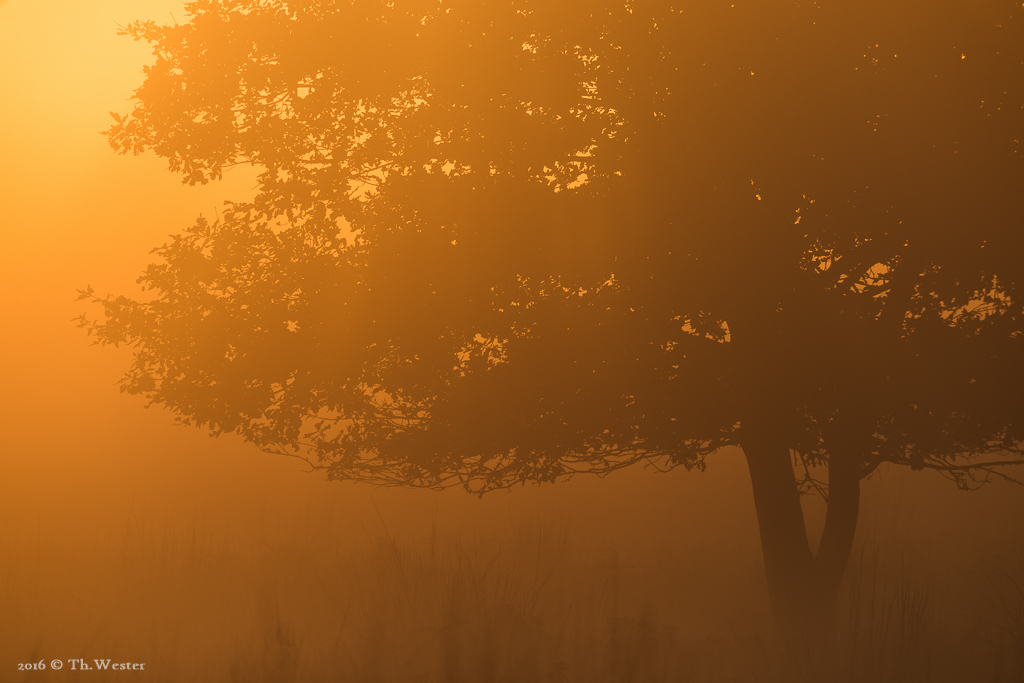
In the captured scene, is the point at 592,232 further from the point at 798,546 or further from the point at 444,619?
the point at 444,619

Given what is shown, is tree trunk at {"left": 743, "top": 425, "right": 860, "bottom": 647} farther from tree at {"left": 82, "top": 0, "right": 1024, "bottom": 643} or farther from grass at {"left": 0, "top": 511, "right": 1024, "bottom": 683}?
tree at {"left": 82, "top": 0, "right": 1024, "bottom": 643}

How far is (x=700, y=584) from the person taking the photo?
9977 mm

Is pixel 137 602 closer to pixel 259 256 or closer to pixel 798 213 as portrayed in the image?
pixel 259 256

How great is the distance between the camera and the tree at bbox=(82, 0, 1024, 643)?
19.9ft

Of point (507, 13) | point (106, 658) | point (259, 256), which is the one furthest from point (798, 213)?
point (106, 658)

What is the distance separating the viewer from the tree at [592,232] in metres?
6.06

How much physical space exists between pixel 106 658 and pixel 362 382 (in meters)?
A: 4.29

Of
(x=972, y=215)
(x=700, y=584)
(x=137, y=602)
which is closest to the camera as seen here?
(x=972, y=215)

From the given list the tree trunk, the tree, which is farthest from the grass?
the tree

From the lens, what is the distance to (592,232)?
20.5 ft

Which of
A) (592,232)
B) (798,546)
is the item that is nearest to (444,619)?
(798,546)

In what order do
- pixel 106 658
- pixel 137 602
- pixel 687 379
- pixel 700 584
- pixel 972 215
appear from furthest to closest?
pixel 700 584 → pixel 137 602 → pixel 106 658 → pixel 687 379 → pixel 972 215

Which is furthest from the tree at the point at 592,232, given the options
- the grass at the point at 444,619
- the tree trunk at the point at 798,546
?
the grass at the point at 444,619

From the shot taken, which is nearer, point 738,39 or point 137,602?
point 738,39
